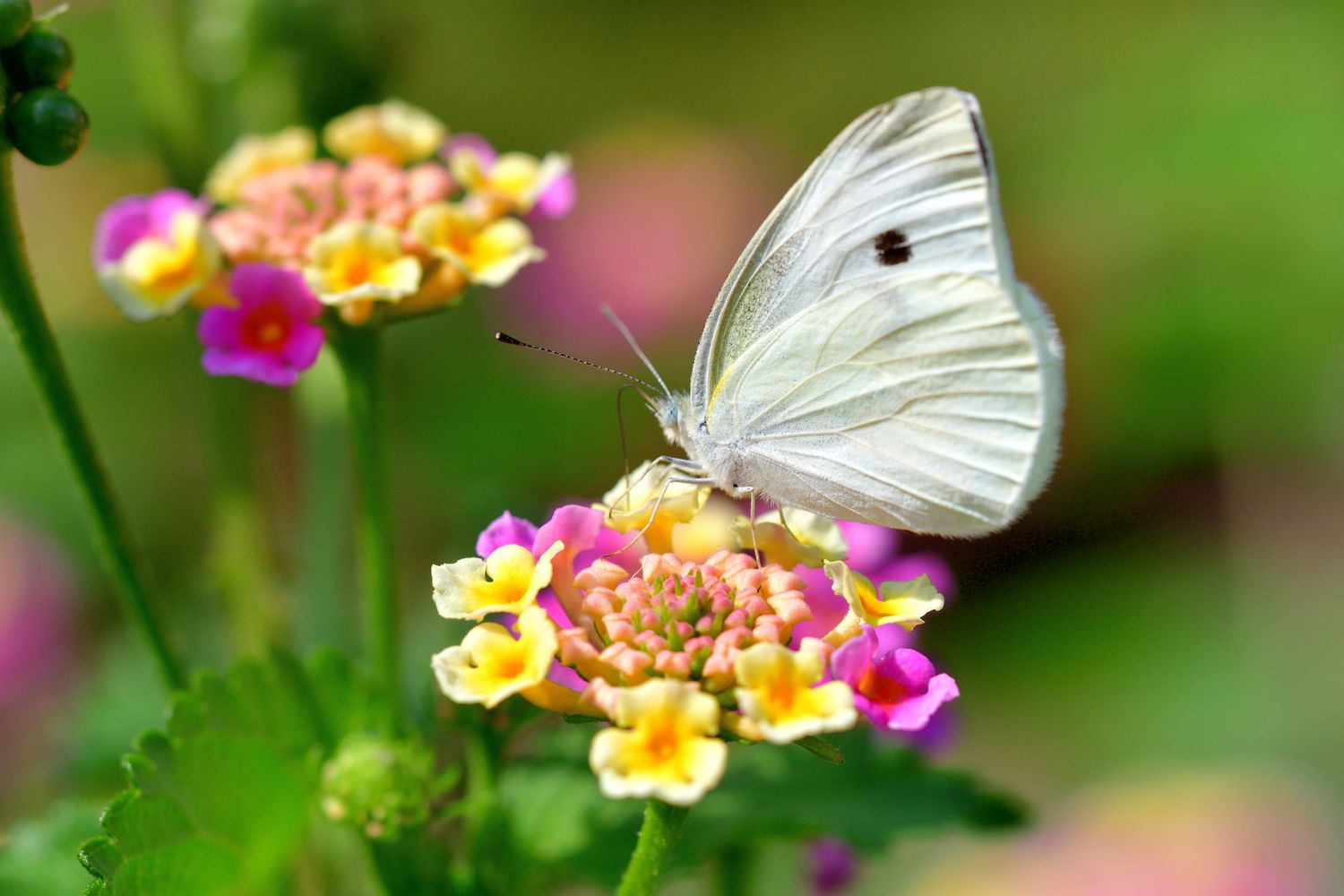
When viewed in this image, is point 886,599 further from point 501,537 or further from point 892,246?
point 892,246

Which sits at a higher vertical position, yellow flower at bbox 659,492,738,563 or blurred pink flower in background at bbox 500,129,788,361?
yellow flower at bbox 659,492,738,563

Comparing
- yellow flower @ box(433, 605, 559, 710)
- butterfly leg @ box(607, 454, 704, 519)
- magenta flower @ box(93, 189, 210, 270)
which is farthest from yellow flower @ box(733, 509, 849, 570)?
magenta flower @ box(93, 189, 210, 270)

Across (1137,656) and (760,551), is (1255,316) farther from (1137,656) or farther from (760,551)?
(760,551)

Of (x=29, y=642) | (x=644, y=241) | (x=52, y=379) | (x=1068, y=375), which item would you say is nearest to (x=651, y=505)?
(x=52, y=379)

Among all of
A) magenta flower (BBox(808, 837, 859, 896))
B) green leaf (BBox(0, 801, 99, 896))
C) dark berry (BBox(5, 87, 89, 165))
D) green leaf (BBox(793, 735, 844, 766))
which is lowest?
magenta flower (BBox(808, 837, 859, 896))

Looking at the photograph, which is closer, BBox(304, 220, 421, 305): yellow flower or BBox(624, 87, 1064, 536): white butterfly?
BBox(304, 220, 421, 305): yellow flower

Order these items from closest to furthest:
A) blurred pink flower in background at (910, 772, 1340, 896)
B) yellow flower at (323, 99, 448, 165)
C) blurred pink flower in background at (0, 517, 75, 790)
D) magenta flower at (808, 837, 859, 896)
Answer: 1. yellow flower at (323, 99, 448, 165)
2. magenta flower at (808, 837, 859, 896)
3. blurred pink flower in background at (0, 517, 75, 790)
4. blurred pink flower in background at (910, 772, 1340, 896)

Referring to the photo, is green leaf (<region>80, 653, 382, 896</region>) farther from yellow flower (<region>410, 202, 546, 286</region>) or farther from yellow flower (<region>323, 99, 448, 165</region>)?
yellow flower (<region>323, 99, 448, 165</region>)


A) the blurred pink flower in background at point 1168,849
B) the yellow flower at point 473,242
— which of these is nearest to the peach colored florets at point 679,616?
the yellow flower at point 473,242
